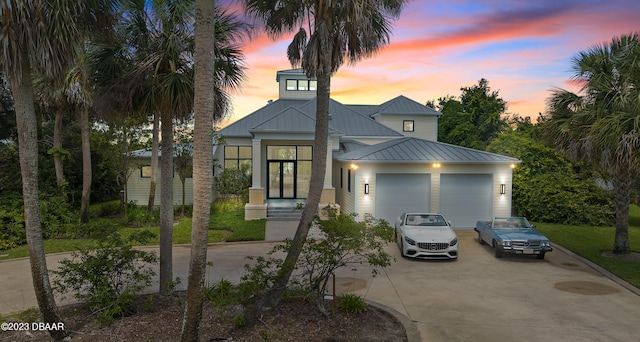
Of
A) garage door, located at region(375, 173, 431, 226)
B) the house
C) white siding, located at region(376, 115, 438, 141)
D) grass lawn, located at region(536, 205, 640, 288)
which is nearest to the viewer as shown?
grass lawn, located at region(536, 205, 640, 288)

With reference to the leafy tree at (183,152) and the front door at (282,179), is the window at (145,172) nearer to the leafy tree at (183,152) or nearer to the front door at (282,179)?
the leafy tree at (183,152)

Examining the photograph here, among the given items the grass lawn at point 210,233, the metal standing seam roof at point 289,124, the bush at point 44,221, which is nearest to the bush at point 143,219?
the grass lawn at point 210,233

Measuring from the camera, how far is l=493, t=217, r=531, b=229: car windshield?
12523 millimetres

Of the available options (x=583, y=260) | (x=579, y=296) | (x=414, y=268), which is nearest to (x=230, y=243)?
(x=414, y=268)

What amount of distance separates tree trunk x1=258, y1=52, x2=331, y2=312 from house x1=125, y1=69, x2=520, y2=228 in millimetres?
8003

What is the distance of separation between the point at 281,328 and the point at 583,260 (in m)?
10.4

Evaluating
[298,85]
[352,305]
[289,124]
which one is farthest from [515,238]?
[298,85]

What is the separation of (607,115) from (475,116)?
32.6 meters

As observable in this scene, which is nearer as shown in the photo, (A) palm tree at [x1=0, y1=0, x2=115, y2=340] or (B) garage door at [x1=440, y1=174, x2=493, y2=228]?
(A) palm tree at [x1=0, y1=0, x2=115, y2=340]

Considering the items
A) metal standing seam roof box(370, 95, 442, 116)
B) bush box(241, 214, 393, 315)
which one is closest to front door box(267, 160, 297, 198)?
metal standing seam roof box(370, 95, 442, 116)

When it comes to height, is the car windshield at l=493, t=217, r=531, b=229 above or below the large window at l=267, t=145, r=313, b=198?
below

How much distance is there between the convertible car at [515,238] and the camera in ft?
37.5

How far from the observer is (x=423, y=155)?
1641 centimetres

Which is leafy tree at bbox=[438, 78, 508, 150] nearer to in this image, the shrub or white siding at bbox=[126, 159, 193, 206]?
white siding at bbox=[126, 159, 193, 206]
